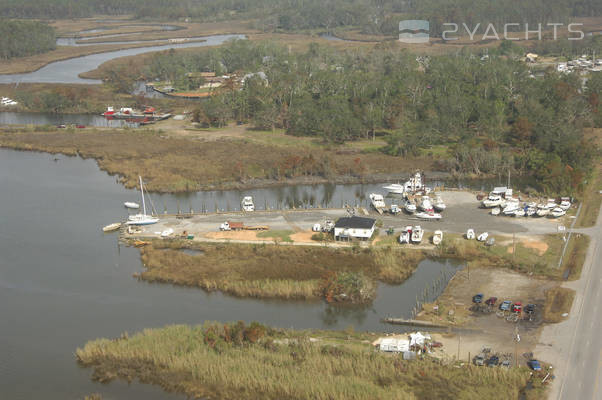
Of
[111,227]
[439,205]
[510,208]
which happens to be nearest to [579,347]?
[510,208]

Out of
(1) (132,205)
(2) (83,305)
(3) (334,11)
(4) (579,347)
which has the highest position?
(3) (334,11)

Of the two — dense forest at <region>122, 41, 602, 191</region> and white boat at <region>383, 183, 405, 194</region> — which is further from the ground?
dense forest at <region>122, 41, 602, 191</region>

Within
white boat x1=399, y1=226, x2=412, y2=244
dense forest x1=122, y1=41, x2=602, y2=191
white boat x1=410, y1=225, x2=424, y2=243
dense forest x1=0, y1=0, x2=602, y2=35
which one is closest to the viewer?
white boat x1=410, y1=225, x2=424, y2=243

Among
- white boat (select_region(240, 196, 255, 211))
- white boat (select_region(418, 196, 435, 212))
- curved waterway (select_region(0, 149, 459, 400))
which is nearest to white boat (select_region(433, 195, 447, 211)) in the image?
white boat (select_region(418, 196, 435, 212))

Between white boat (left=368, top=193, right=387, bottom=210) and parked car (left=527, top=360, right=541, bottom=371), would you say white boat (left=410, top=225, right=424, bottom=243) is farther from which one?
parked car (left=527, top=360, right=541, bottom=371)

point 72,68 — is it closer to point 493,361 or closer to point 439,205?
point 439,205

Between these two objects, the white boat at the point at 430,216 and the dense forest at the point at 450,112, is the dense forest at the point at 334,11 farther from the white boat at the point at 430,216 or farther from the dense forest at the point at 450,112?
the white boat at the point at 430,216

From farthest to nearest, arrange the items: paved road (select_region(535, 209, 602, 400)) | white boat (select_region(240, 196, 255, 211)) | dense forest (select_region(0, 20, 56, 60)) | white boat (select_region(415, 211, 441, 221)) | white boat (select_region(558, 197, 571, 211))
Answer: dense forest (select_region(0, 20, 56, 60)) < white boat (select_region(240, 196, 255, 211)) < white boat (select_region(558, 197, 571, 211)) < white boat (select_region(415, 211, 441, 221)) < paved road (select_region(535, 209, 602, 400))
